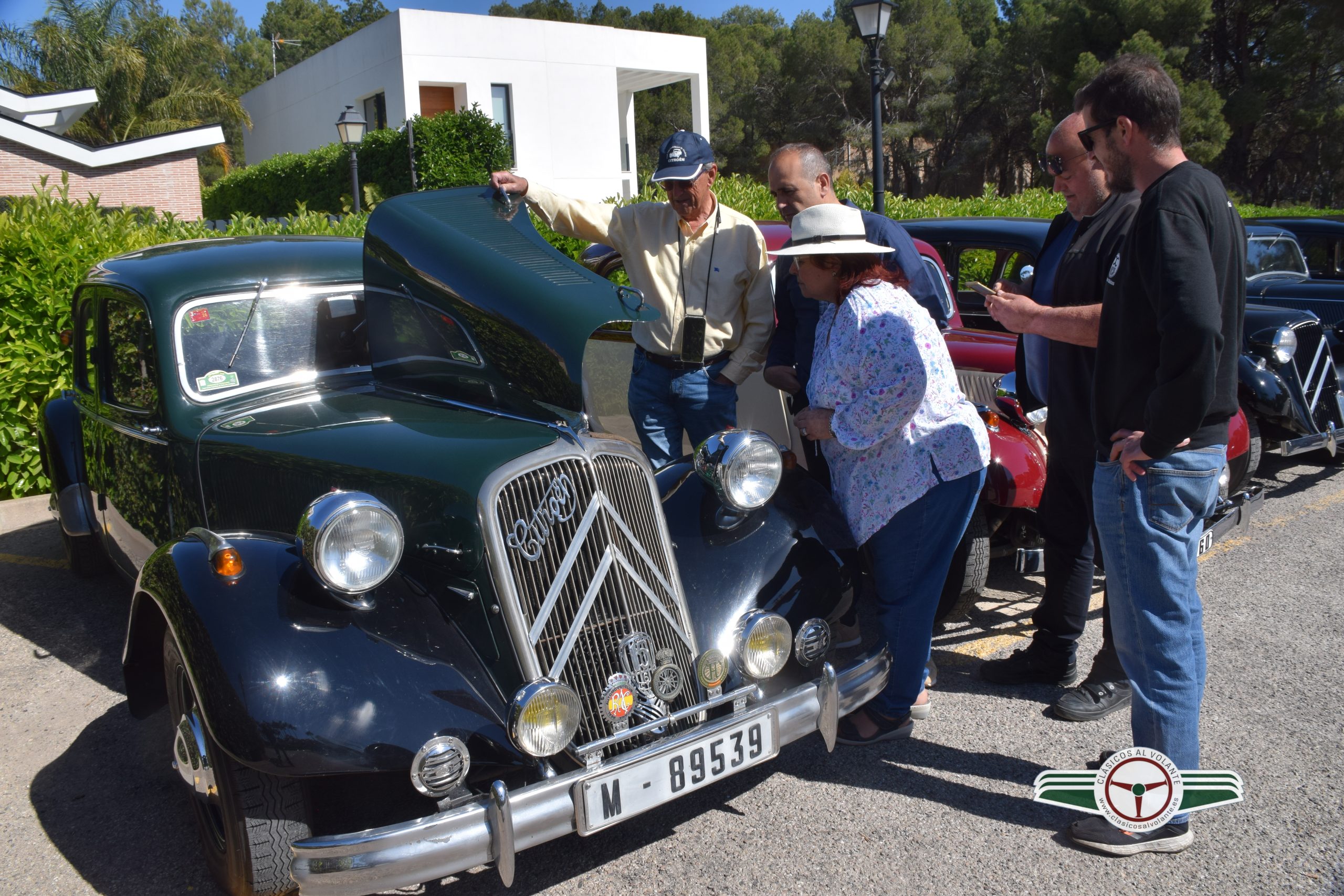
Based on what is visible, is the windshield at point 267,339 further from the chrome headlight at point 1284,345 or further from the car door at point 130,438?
the chrome headlight at point 1284,345

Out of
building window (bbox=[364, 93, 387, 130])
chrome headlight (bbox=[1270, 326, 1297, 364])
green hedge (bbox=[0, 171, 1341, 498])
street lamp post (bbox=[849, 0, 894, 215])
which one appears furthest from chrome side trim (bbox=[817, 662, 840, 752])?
building window (bbox=[364, 93, 387, 130])

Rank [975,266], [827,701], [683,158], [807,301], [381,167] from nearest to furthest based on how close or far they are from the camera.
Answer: [827,701] < [807,301] < [683,158] < [975,266] < [381,167]

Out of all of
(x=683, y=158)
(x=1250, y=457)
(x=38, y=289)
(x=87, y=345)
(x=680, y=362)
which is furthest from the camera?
(x=38, y=289)

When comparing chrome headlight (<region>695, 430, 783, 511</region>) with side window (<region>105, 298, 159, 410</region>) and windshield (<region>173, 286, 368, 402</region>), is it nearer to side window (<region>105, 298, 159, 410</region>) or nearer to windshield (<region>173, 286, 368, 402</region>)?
windshield (<region>173, 286, 368, 402</region>)

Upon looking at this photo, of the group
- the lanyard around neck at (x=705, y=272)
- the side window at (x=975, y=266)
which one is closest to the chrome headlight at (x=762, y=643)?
the lanyard around neck at (x=705, y=272)

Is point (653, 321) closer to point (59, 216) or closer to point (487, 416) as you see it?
point (487, 416)

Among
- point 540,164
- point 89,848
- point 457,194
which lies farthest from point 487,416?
point 540,164

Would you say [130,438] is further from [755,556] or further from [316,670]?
[755,556]

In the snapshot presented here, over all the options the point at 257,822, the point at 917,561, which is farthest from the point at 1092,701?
the point at 257,822

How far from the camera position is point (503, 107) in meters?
23.9

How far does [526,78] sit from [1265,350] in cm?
2078

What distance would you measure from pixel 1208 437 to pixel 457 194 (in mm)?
2663

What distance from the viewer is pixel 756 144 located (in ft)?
161

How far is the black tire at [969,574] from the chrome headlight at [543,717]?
211 centimetres
